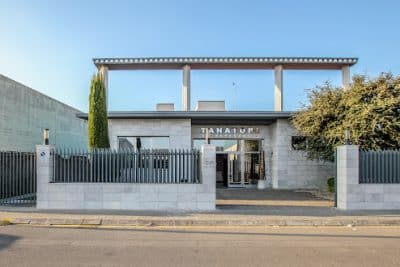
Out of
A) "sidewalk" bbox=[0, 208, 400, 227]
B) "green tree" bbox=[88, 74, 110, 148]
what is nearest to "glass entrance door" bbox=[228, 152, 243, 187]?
"green tree" bbox=[88, 74, 110, 148]

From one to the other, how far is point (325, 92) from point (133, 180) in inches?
380

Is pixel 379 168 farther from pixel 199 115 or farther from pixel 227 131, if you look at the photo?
pixel 227 131

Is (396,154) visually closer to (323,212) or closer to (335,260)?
(323,212)

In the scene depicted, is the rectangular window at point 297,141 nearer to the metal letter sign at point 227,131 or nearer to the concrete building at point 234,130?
the concrete building at point 234,130

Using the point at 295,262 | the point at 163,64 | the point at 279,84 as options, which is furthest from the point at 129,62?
the point at 295,262

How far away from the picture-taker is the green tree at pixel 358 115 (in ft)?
46.1

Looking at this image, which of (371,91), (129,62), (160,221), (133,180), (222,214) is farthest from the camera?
(129,62)

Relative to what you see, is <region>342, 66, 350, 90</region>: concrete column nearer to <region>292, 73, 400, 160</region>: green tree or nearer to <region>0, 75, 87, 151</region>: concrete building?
<region>292, 73, 400, 160</region>: green tree

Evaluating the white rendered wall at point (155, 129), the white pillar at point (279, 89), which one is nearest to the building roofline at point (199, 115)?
the white rendered wall at point (155, 129)

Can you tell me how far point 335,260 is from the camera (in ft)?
21.7

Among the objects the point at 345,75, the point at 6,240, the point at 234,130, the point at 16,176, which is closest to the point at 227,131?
the point at 234,130

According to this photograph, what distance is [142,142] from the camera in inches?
819

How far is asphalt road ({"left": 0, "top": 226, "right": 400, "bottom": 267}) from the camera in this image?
648cm

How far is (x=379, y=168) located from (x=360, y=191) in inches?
42.5
